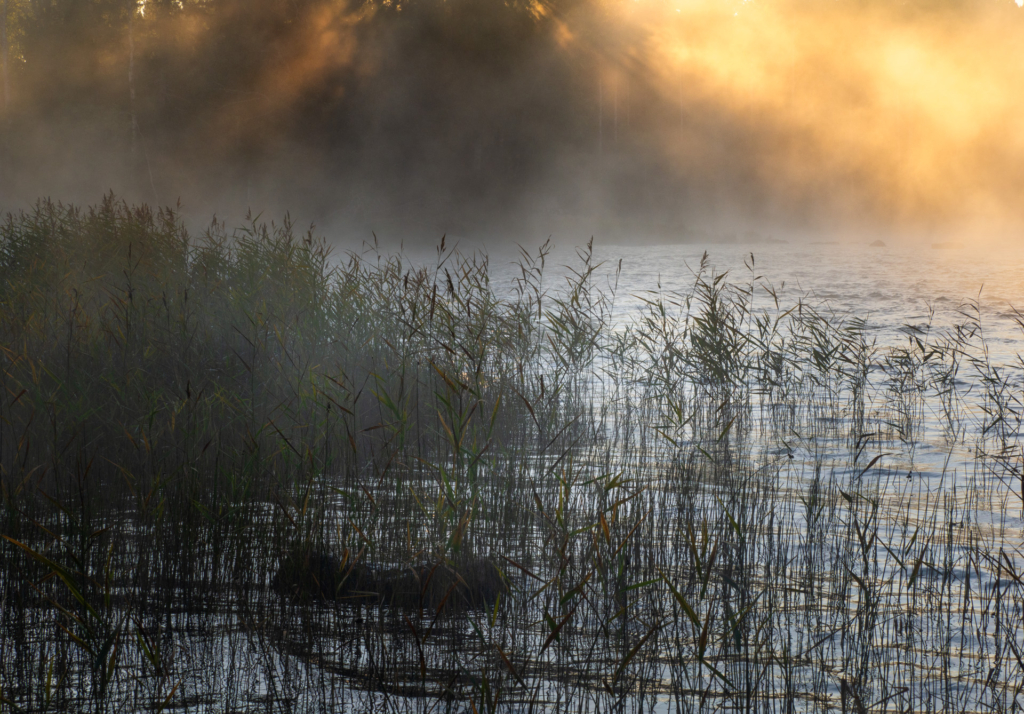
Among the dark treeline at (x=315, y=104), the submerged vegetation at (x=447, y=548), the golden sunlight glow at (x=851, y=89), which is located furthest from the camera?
the golden sunlight glow at (x=851, y=89)

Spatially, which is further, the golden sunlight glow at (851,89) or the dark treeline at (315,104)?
the golden sunlight glow at (851,89)

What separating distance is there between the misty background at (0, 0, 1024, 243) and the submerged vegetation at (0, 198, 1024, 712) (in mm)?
24792

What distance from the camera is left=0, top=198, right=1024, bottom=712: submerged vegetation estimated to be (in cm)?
237

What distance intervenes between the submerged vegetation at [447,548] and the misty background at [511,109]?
24.8 m

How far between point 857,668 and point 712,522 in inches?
49.2

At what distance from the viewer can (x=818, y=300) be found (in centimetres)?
1573

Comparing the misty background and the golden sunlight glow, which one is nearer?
the misty background

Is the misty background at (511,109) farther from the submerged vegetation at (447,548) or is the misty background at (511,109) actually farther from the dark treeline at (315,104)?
the submerged vegetation at (447,548)

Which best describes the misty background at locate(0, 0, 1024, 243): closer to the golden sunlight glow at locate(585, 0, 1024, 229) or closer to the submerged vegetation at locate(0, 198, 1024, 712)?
the golden sunlight glow at locate(585, 0, 1024, 229)

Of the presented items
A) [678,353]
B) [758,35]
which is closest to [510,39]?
[758,35]

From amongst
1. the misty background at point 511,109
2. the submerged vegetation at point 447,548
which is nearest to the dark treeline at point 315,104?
the misty background at point 511,109

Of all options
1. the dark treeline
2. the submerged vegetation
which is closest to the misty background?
the dark treeline

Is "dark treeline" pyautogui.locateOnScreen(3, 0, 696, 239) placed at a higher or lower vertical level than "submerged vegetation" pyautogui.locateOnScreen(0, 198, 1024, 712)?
higher

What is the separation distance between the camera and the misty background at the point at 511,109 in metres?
28.3
